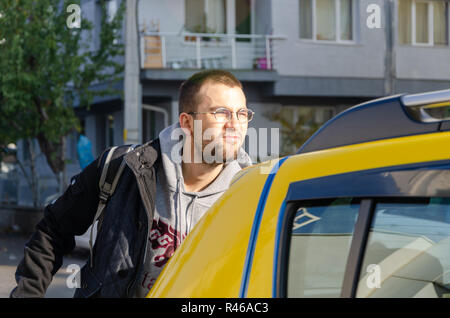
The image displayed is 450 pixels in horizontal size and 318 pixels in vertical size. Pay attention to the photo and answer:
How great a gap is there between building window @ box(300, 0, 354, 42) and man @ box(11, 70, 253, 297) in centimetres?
1757

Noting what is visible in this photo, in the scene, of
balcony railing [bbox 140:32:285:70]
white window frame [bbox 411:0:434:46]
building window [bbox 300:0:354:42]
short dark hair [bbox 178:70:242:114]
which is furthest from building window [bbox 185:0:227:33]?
short dark hair [bbox 178:70:242:114]

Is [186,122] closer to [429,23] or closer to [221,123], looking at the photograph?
[221,123]

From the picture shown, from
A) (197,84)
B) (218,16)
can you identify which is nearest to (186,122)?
(197,84)

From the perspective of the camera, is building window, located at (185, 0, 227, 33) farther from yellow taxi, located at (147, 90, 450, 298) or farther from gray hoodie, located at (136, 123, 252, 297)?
yellow taxi, located at (147, 90, 450, 298)

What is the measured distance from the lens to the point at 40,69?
46.9 ft

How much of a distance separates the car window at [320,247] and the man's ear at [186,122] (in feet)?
3.56

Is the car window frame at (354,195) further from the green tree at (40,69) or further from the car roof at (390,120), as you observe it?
the green tree at (40,69)

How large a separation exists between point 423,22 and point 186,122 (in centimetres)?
1979

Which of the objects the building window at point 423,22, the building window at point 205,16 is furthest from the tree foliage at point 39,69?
the building window at point 423,22

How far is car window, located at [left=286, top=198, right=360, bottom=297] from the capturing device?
1.46 metres

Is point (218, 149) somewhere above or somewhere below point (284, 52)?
below

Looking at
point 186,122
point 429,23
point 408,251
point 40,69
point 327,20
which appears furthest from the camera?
point 429,23
